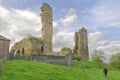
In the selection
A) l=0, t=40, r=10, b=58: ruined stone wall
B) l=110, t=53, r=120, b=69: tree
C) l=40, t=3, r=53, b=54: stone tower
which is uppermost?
l=40, t=3, r=53, b=54: stone tower

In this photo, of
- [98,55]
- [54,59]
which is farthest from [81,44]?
[54,59]

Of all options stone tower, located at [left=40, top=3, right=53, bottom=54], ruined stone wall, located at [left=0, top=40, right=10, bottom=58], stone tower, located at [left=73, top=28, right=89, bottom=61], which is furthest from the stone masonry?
stone tower, located at [left=73, top=28, right=89, bottom=61]

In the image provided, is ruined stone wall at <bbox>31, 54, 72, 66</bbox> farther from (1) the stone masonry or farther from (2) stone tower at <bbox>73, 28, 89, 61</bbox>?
(2) stone tower at <bbox>73, 28, 89, 61</bbox>

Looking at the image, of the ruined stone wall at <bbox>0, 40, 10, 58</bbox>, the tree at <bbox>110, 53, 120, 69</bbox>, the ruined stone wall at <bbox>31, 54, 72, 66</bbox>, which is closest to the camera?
the ruined stone wall at <bbox>31, 54, 72, 66</bbox>

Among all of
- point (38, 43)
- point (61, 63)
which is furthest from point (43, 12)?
point (61, 63)

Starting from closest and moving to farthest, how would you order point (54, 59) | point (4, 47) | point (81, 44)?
point (54, 59) < point (4, 47) < point (81, 44)

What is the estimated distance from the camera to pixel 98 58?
338 feet

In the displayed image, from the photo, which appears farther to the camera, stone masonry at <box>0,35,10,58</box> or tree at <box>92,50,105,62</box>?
tree at <box>92,50,105,62</box>

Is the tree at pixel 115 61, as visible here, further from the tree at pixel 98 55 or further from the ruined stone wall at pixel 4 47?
the ruined stone wall at pixel 4 47

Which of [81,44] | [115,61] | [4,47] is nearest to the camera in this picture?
[4,47]

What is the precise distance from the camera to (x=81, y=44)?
98.4 metres

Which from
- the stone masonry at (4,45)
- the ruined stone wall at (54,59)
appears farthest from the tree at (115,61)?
the stone masonry at (4,45)

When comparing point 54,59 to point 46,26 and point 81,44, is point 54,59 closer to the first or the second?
point 46,26

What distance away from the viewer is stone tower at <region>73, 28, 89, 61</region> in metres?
97.4
